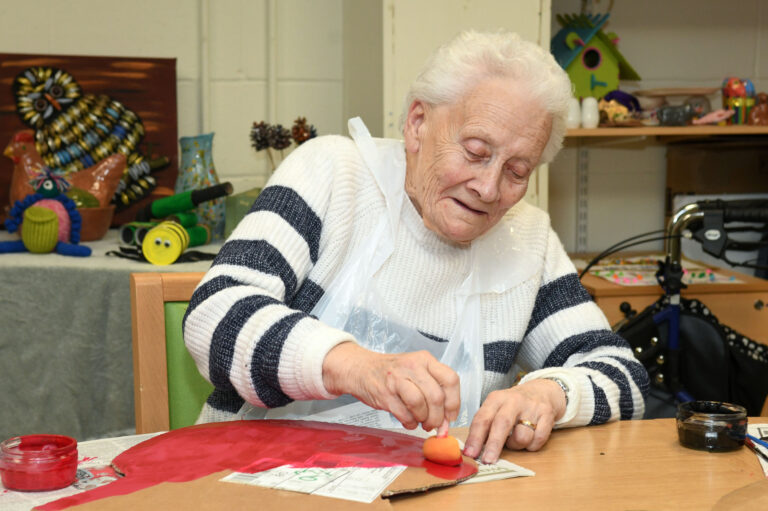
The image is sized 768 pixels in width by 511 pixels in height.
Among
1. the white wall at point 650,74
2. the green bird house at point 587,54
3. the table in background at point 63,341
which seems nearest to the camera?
the table in background at point 63,341

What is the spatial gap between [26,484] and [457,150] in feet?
2.50

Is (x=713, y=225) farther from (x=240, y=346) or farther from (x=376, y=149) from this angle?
(x=240, y=346)

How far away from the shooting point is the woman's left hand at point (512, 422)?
0.97 m

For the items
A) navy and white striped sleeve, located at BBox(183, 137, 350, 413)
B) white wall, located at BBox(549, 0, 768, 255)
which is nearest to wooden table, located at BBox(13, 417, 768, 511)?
navy and white striped sleeve, located at BBox(183, 137, 350, 413)

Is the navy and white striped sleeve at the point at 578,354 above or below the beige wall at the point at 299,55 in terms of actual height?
below

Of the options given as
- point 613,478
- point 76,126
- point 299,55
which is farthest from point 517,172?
point 76,126

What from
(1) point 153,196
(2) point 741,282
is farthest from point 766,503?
(1) point 153,196

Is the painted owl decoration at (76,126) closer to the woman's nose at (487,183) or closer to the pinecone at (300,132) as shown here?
the pinecone at (300,132)

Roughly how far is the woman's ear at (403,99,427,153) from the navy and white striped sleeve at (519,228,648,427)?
31 centimetres

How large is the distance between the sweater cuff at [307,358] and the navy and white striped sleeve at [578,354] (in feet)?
1.01

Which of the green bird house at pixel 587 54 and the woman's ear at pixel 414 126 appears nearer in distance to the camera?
the woman's ear at pixel 414 126

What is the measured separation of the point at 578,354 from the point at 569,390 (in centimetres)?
23

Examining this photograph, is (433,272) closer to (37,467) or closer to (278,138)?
(37,467)

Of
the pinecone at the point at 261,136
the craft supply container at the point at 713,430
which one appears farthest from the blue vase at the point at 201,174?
the craft supply container at the point at 713,430
